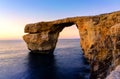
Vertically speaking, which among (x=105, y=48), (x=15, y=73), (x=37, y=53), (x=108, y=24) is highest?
(x=108, y=24)

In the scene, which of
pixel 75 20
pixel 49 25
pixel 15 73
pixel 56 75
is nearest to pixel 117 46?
pixel 56 75

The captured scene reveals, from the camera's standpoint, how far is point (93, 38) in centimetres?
2541

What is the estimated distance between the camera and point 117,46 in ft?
42.7

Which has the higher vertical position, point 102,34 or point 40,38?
point 102,34

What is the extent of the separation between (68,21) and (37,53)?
14.7m

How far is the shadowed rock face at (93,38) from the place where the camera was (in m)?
14.5

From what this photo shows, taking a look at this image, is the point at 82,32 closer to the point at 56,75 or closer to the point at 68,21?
the point at 68,21

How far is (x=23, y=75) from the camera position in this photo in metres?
27.2

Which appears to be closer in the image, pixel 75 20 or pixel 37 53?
pixel 75 20

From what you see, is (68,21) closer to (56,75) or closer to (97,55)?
(56,75)

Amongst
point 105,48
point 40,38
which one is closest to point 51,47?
point 40,38

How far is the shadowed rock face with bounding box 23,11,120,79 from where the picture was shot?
47.7 ft

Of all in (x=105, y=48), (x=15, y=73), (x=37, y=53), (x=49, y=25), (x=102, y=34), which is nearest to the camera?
(x=105, y=48)

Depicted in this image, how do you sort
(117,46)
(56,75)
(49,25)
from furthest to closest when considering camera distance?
(49,25), (56,75), (117,46)
